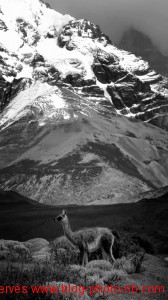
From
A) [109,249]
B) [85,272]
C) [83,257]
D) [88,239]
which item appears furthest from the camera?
[109,249]

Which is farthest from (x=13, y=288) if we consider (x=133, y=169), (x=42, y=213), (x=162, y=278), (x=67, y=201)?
(x=133, y=169)

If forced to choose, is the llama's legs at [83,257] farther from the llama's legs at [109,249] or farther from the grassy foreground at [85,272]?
the llama's legs at [109,249]

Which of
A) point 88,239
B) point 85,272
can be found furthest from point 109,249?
point 85,272

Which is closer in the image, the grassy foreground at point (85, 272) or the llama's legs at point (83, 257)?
the grassy foreground at point (85, 272)

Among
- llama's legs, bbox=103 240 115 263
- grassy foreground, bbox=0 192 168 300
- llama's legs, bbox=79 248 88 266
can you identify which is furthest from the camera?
llama's legs, bbox=103 240 115 263

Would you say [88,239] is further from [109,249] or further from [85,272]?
[85,272]

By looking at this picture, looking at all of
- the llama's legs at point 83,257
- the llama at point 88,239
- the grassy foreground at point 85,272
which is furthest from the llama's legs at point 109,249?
the llama's legs at point 83,257

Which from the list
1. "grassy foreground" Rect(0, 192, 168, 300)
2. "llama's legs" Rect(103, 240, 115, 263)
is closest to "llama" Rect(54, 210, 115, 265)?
"llama's legs" Rect(103, 240, 115, 263)

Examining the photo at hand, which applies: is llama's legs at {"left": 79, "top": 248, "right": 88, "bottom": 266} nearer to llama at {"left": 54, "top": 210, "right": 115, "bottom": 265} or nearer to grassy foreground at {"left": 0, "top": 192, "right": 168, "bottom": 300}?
llama at {"left": 54, "top": 210, "right": 115, "bottom": 265}
